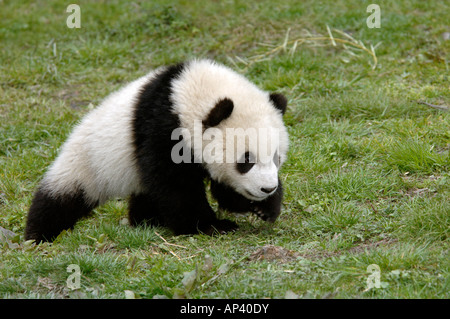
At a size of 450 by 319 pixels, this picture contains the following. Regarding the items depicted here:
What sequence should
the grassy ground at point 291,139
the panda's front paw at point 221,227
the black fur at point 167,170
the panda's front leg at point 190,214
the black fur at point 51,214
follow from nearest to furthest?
the grassy ground at point 291,139
the black fur at point 167,170
the panda's front leg at point 190,214
the panda's front paw at point 221,227
the black fur at point 51,214

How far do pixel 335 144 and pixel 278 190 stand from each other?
1.57m

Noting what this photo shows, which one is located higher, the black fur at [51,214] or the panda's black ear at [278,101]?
the panda's black ear at [278,101]

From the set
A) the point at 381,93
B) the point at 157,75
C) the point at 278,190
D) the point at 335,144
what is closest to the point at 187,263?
the point at 278,190

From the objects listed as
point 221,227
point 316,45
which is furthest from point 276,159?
point 316,45

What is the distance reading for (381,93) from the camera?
8.12 metres

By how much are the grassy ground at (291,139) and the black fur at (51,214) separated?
0.24 meters

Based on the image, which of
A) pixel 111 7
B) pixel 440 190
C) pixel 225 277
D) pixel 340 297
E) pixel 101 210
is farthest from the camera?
pixel 111 7

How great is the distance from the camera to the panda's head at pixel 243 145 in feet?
16.9

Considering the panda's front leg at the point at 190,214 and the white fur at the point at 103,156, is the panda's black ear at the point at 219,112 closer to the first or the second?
the panda's front leg at the point at 190,214

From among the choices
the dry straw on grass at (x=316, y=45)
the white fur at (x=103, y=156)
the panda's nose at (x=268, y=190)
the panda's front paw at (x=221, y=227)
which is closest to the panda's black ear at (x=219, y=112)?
the panda's nose at (x=268, y=190)

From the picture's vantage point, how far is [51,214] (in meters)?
6.18

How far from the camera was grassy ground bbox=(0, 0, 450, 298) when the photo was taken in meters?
4.61

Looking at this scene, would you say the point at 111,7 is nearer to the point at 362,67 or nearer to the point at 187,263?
the point at 362,67

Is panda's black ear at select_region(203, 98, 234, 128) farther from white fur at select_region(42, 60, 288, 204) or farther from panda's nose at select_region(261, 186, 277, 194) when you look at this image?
panda's nose at select_region(261, 186, 277, 194)
